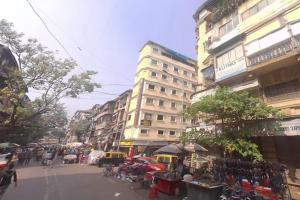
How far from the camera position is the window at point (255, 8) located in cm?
1292

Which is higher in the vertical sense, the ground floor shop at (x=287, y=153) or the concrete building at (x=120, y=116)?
the concrete building at (x=120, y=116)

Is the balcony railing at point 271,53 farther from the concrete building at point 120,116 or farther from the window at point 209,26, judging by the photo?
the concrete building at point 120,116

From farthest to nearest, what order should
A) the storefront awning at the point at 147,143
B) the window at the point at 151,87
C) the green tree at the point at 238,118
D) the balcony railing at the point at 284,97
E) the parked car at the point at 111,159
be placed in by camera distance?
the window at the point at 151,87
the storefront awning at the point at 147,143
the parked car at the point at 111,159
the balcony railing at the point at 284,97
the green tree at the point at 238,118

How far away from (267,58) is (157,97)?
25435mm

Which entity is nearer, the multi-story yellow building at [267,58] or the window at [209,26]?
the multi-story yellow building at [267,58]

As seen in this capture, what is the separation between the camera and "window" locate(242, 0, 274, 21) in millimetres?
12920

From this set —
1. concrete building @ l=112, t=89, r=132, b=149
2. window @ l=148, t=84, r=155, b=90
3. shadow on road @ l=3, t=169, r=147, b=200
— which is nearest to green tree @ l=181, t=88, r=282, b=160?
shadow on road @ l=3, t=169, r=147, b=200

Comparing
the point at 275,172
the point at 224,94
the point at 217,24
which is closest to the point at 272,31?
the point at 224,94

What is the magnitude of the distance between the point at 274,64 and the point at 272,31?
199cm

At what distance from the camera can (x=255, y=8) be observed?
13562 millimetres

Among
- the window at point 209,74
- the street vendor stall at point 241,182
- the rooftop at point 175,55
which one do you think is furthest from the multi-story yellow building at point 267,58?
the rooftop at point 175,55

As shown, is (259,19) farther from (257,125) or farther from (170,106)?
(170,106)

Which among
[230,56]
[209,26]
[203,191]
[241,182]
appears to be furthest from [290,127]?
[209,26]

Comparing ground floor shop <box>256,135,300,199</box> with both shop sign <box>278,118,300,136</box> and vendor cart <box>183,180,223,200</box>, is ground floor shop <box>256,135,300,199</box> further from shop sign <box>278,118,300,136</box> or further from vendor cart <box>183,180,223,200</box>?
vendor cart <box>183,180,223,200</box>
